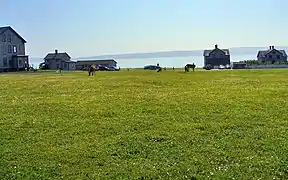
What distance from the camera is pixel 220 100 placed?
56.7ft

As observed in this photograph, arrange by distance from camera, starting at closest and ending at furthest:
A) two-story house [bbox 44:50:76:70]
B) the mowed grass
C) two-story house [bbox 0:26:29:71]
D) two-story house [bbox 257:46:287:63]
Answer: the mowed grass < two-story house [bbox 0:26:29:71] < two-story house [bbox 44:50:76:70] < two-story house [bbox 257:46:287:63]

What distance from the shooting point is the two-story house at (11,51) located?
79.6 m

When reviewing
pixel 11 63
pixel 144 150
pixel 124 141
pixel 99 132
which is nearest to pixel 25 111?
pixel 99 132

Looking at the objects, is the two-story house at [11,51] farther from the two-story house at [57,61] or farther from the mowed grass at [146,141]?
the mowed grass at [146,141]

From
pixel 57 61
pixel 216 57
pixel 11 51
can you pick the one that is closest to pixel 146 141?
pixel 11 51

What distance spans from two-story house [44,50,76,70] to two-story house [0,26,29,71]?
15.1 meters

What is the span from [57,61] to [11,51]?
19.1m

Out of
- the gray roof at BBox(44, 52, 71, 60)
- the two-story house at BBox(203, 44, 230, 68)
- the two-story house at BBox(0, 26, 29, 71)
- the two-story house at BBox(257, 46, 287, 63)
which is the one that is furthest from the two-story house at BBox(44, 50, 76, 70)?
the two-story house at BBox(257, 46, 287, 63)

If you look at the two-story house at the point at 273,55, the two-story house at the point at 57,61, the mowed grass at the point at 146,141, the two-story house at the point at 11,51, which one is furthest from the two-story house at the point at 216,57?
the mowed grass at the point at 146,141

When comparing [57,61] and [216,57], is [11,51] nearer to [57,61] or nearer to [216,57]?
[57,61]

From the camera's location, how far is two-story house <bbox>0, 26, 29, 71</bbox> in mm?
79562

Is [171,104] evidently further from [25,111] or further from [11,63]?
[11,63]

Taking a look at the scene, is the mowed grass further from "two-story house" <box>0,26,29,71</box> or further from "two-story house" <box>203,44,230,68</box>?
"two-story house" <box>203,44,230,68</box>

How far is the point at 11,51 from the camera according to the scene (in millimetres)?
81750
